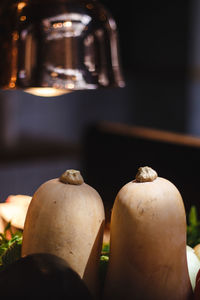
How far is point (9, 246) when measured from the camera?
2.21ft

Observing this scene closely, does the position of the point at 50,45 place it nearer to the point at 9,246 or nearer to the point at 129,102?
the point at 9,246

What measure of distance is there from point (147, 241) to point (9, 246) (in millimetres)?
220

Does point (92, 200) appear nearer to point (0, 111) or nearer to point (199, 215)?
point (199, 215)

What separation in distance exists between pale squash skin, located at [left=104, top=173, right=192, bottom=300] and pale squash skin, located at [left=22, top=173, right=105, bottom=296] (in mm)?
26

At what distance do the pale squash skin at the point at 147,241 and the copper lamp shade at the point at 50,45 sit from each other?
294mm

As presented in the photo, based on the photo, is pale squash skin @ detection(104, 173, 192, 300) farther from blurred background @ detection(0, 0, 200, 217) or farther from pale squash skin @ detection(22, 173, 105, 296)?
blurred background @ detection(0, 0, 200, 217)

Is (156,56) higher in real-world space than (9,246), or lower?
higher

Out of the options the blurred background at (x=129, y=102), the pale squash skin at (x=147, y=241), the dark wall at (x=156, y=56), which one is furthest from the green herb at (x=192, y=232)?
the dark wall at (x=156, y=56)

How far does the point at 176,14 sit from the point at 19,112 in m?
1.35

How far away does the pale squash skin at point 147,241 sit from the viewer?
564mm

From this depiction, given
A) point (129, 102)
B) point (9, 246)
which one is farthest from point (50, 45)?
point (129, 102)

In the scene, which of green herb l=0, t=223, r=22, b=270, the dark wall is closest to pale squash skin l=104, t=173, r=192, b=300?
green herb l=0, t=223, r=22, b=270

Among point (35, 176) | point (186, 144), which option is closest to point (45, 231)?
point (186, 144)

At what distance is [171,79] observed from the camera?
11.5 feet
